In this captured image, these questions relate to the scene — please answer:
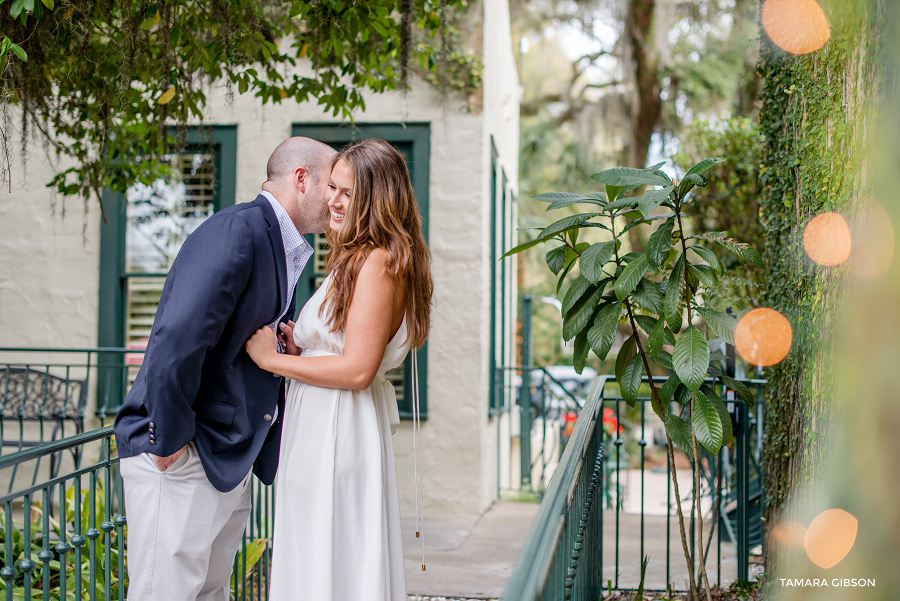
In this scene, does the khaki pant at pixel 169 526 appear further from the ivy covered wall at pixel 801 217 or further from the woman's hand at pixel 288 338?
the ivy covered wall at pixel 801 217

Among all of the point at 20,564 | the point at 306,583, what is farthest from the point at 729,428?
the point at 20,564

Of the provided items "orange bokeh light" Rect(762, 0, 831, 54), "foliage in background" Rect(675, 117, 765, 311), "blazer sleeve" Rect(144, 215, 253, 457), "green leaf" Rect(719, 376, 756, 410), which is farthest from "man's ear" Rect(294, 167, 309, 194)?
"foliage in background" Rect(675, 117, 765, 311)

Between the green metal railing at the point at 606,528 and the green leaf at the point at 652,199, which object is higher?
the green leaf at the point at 652,199

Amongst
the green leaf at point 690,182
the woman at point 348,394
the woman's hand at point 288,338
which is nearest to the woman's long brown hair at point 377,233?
the woman at point 348,394

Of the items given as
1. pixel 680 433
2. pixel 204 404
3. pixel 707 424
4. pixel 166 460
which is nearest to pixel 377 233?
pixel 204 404

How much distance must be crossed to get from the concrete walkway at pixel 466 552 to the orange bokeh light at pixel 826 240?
2.07 m

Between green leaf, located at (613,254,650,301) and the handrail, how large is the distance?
656mm

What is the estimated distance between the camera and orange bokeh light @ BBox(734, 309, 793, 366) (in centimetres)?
283

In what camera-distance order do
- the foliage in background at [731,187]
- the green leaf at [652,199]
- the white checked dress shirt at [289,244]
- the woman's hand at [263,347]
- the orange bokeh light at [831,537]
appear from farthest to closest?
the foliage in background at [731,187], the green leaf at [652,199], the white checked dress shirt at [289,244], the woman's hand at [263,347], the orange bokeh light at [831,537]

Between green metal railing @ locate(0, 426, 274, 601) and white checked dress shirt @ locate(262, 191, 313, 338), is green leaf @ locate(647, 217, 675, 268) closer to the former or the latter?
white checked dress shirt @ locate(262, 191, 313, 338)

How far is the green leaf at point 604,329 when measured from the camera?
9.03 feet

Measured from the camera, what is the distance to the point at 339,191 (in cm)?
225

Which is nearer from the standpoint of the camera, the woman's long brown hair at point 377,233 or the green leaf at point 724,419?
the woman's long brown hair at point 377,233

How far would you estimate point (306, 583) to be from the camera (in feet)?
6.95
